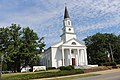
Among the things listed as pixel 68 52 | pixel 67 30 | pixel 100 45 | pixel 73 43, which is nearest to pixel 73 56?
pixel 68 52

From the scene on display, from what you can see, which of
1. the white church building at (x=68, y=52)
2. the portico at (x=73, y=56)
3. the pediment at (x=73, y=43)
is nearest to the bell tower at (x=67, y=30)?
the white church building at (x=68, y=52)

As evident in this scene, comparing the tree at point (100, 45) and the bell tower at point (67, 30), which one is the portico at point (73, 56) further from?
the tree at point (100, 45)

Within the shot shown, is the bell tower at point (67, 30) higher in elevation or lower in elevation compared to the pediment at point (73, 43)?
higher

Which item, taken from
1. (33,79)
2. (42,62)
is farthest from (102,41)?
(33,79)

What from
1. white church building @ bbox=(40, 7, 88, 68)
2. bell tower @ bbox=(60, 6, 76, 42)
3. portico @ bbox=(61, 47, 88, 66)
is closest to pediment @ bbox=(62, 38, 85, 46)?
white church building @ bbox=(40, 7, 88, 68)

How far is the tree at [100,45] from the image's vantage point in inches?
2781

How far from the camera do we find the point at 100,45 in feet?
235

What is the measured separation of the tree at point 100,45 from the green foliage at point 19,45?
23.3 meters

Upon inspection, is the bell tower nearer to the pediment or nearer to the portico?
the pediment

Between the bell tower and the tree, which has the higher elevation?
the bell tower

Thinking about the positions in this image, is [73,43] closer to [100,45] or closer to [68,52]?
[68,52]

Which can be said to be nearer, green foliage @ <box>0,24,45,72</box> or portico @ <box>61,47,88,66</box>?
green foliage @ <box>0,24,45,72</box>

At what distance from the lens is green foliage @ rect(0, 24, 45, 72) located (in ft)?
169

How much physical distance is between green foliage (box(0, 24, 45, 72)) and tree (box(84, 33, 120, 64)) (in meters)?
23.3
